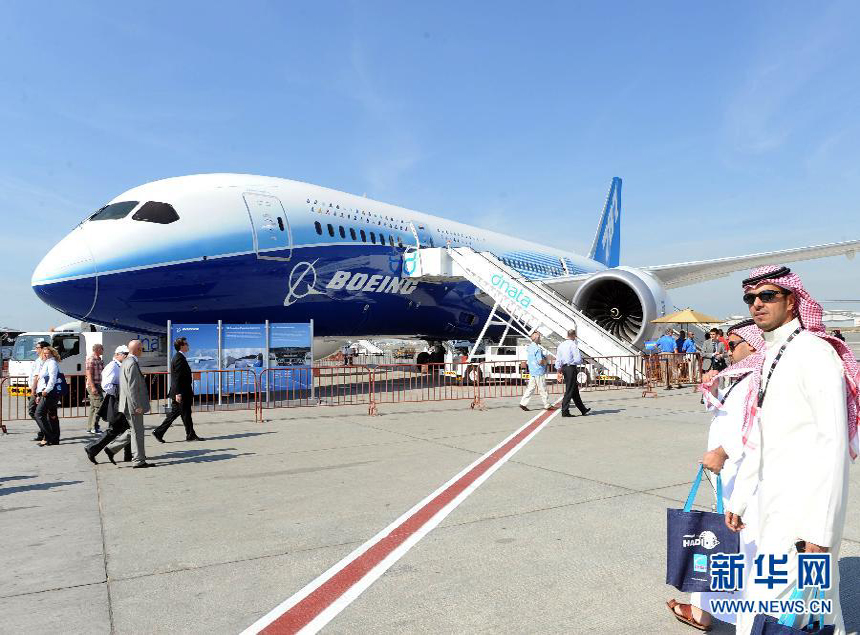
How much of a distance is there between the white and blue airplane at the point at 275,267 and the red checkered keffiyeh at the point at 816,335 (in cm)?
1112

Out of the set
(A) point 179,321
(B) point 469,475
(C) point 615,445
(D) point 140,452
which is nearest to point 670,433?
(C) point 615,445

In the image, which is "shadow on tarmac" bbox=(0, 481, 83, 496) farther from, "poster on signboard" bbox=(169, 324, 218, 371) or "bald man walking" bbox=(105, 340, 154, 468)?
"poster on signboard" bbox=(169, 324, 218, 371)

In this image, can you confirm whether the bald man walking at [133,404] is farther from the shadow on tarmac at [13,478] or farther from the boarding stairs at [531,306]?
the boarding stairs at [531,306]

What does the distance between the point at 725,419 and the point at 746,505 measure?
22.6 inches

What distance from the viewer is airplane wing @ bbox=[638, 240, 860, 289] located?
1909 cm

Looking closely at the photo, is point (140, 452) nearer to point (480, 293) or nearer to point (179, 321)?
point (179, 321)

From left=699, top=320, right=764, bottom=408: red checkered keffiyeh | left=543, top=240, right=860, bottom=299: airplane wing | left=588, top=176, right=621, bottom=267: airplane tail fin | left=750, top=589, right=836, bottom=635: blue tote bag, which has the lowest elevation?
left=750, top=589, right=836, bottom=635: blue tote bag

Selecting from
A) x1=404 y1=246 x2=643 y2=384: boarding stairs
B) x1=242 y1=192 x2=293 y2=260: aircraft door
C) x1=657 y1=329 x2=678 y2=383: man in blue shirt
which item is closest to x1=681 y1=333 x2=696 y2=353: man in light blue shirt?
x1=657 y1=329 x2=678 y2=383: man in blue shirt

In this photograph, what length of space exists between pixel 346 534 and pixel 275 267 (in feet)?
31.1

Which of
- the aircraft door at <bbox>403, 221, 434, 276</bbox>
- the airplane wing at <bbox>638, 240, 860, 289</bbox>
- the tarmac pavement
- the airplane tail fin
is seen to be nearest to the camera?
the tarmac pavement

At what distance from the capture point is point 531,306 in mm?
16234

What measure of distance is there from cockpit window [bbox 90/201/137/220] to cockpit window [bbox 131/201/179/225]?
233mm

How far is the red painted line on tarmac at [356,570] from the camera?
3043mm

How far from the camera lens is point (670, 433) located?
8.81m
